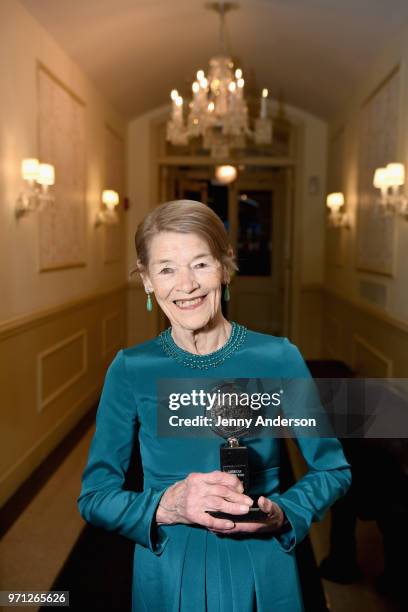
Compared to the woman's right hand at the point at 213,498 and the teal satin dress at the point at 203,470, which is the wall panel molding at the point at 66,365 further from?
the woman's right hand at the point at 213,498

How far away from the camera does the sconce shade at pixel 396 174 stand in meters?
2.66

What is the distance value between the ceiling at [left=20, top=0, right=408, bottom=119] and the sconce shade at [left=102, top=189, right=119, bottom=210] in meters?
0.84

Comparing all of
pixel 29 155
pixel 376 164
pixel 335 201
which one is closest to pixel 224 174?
pixel 29 155

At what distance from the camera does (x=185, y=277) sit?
778mm

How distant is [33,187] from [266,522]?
2.35 metres

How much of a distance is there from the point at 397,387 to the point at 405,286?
168 centimetres

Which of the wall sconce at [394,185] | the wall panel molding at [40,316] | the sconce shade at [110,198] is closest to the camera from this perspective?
the sconce shade at [110,198]

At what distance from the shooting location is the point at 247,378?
812mm

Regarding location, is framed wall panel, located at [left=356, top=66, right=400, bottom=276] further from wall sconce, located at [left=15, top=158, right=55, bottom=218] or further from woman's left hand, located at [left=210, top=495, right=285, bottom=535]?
woman's left hand, located at [left=210, top=495, right=285, bottom=535]

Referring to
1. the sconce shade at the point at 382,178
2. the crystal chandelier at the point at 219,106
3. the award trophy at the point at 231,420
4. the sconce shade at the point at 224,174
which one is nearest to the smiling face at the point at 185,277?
the award trophy at the point at 231,420

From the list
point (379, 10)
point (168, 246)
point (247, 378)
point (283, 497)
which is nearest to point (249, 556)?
point (283, 497)

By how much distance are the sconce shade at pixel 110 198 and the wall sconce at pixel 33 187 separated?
0.36m

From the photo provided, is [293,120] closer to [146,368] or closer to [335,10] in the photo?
[335,10]

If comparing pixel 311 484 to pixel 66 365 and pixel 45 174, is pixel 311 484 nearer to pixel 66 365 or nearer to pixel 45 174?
A: pixel 45 174
